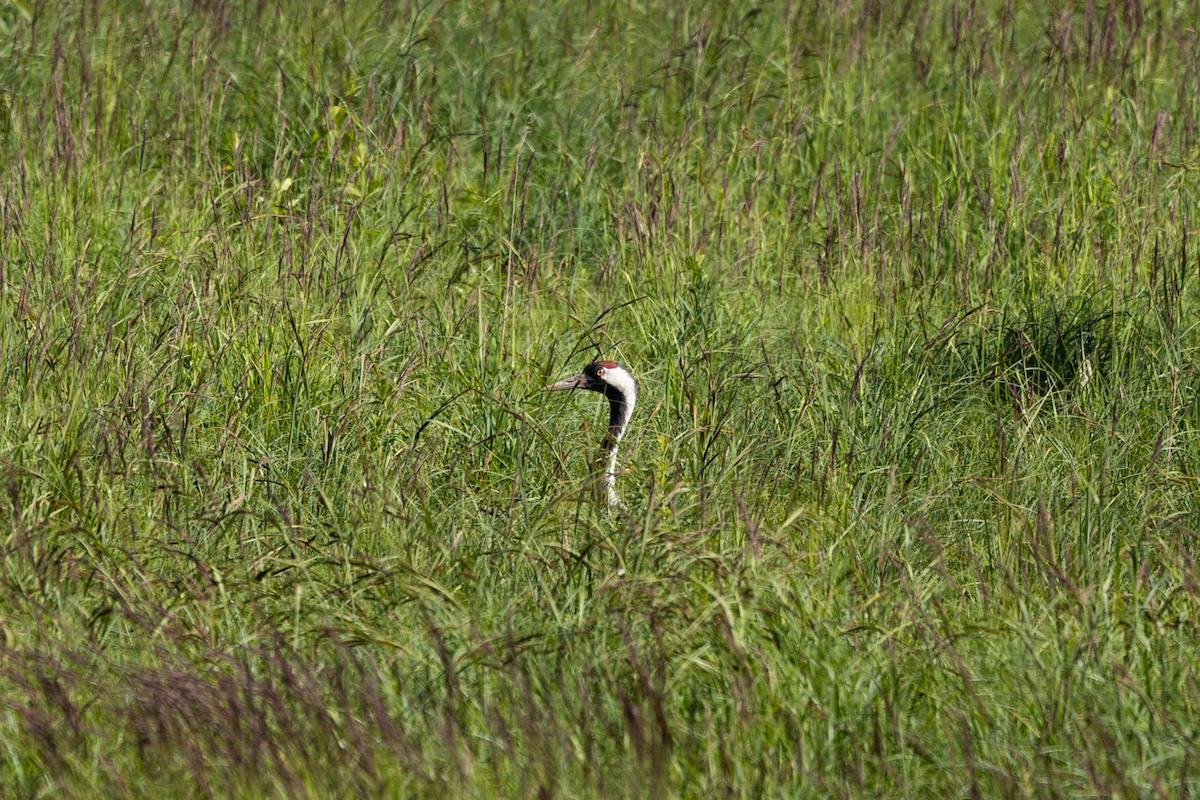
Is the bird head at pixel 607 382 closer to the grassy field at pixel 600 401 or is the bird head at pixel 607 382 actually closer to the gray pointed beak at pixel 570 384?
the gray pointed beak at pixel 570 384

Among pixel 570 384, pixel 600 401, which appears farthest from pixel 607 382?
pixel 600 401

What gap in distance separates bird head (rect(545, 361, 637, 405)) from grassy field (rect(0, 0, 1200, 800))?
0.39 feet

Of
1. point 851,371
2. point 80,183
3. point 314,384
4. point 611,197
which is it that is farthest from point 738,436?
point 80,183

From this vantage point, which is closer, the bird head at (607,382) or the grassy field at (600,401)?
the grassy field at (600,401)

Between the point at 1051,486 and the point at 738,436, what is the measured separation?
801 millimetres

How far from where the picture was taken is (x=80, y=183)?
4.89 m

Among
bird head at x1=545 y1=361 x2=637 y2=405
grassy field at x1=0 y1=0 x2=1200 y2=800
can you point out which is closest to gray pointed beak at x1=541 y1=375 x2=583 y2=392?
bird head at x1=545 y1=361 x2=637 y2=405

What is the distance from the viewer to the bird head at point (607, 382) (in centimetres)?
403

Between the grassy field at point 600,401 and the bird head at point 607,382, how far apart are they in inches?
4.7

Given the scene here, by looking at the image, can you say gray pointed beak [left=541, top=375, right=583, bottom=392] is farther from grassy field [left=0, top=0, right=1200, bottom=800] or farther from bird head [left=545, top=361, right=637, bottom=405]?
grassy field [left=0, top=0, right=1200, bottom=800]

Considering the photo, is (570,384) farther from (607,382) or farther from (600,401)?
(600,401)

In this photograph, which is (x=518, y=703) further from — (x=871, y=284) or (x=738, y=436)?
(x=871, y=284)

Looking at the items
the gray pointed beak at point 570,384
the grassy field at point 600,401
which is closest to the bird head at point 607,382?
the gray pointed beak at point 570,384

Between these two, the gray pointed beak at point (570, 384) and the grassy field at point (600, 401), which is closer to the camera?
the grassy field at point (600, 401)
